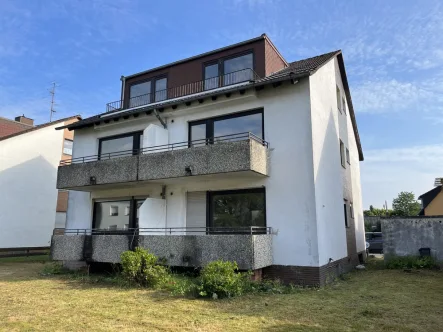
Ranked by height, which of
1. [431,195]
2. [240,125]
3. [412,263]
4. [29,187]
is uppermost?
[240,125]

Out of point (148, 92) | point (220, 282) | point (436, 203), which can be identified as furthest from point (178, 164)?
point (436, 203)

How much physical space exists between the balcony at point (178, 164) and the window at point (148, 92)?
3458mm

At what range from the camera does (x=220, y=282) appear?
9.18m

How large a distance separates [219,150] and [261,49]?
19.1 feet

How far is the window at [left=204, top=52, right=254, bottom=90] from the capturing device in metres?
15.3

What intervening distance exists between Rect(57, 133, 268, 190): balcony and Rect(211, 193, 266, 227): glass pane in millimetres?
1199

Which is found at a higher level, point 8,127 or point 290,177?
point 8,127

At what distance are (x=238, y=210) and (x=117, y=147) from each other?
24.0 feet

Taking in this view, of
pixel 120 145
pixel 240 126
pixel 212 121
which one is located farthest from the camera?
pixel 120 145

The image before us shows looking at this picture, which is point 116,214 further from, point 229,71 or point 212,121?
point 229,71

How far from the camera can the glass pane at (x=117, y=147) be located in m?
16.3

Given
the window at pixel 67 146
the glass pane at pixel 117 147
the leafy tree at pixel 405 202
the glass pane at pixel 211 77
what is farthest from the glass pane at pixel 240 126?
the leafy tree at pixel 405 202

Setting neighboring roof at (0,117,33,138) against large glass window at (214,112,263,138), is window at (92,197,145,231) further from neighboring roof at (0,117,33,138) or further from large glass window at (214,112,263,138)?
neighboring roof at (0,117,33,138)

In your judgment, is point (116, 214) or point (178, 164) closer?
point (178, 164)
